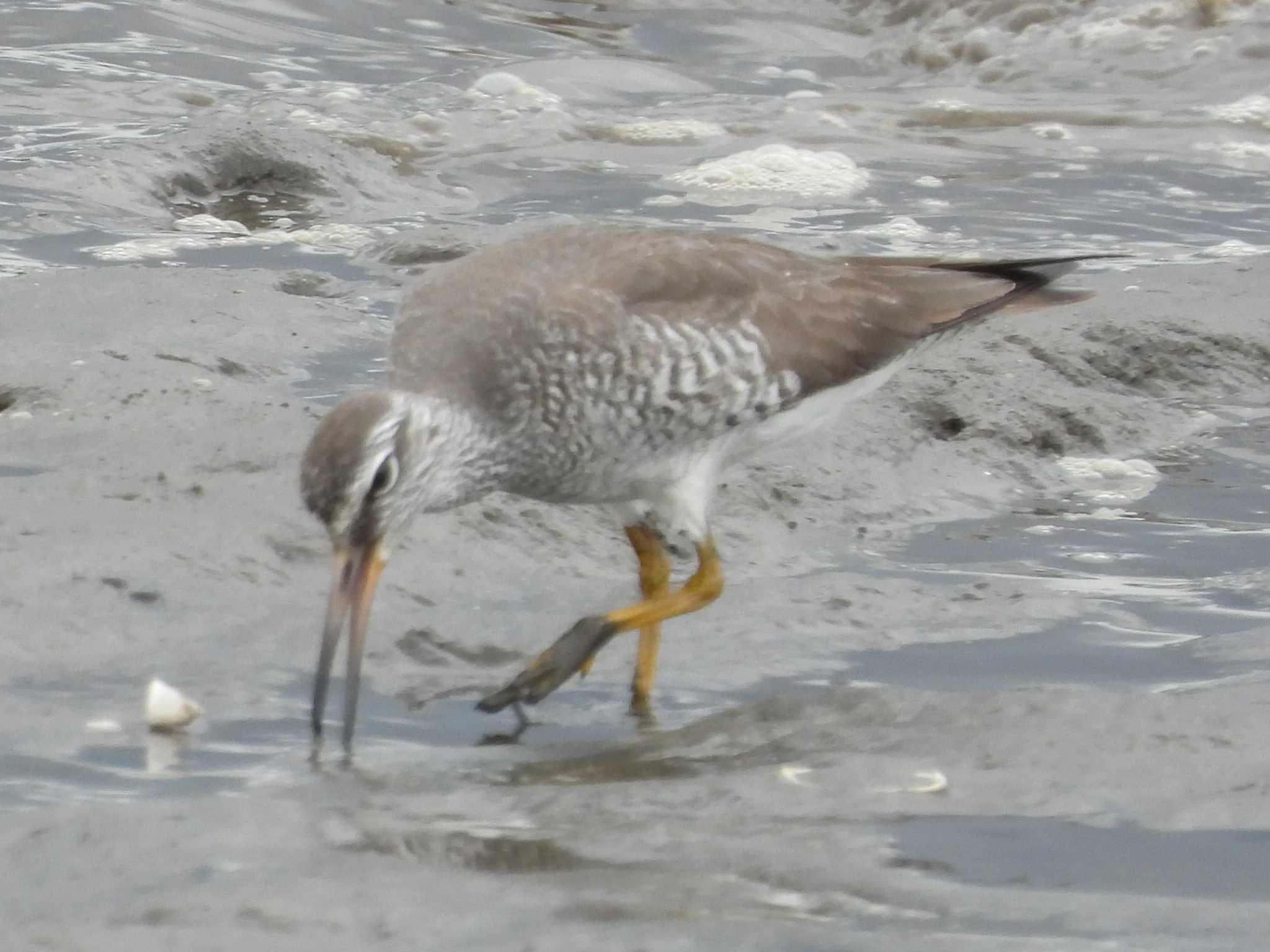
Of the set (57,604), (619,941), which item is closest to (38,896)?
(619,941)

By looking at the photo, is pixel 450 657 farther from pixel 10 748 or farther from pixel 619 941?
pixel 619 941

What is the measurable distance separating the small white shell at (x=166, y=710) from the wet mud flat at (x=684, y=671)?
71 mm

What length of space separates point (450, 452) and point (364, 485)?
1.66 ft

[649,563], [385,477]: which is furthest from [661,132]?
[385,477]

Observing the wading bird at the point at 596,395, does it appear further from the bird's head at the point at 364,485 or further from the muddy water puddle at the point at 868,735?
the muddy water puddle at the point at 868,735

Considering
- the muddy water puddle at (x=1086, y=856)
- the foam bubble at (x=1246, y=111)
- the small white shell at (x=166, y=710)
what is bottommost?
the small white shell at (x=166, y=710)

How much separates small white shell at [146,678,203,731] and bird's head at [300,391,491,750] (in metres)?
0.34

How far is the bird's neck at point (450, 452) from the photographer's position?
5.61 m

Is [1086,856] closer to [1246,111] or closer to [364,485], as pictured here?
[364,485]

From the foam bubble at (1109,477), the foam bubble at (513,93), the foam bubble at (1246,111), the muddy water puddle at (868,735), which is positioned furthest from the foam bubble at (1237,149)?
the muddy water puddle at (868,735)

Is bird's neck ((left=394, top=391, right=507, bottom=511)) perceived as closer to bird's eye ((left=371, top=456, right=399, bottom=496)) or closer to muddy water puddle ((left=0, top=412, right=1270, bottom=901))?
bird's eye ((left=371, top=456, right=399, bottom=496))

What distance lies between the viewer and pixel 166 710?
17.1ft

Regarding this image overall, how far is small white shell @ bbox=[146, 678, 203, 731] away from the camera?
5.19 meters

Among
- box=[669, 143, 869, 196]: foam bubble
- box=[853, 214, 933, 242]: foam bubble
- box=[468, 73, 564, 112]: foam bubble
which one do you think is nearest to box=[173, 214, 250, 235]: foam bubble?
box=[669, 143, 869, 196]: foam bubble
